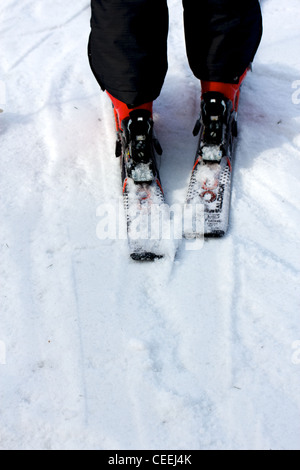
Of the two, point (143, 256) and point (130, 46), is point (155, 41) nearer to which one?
point (130, 46)

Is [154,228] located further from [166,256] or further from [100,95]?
[100,95]

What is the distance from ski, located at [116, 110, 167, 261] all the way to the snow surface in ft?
0.24

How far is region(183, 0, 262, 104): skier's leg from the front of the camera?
1.40 metres

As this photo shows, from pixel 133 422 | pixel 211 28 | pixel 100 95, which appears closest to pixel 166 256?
pixel 133 422

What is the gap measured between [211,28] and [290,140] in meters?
0.64

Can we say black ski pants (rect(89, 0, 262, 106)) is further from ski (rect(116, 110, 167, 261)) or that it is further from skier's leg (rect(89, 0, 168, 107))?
ski (rect(116, 110, 167, 261))

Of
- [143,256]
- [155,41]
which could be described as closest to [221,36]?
[155,41]

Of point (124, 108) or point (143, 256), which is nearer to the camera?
point (143, 256)

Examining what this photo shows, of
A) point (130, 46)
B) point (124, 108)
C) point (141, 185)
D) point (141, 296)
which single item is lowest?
point (141, 296)

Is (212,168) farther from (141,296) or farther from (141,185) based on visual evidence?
(141,296)

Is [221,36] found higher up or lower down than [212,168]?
higher up

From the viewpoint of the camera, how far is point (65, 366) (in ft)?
3.96

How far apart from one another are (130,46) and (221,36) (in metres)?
0.33

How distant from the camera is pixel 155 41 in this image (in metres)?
1.43
